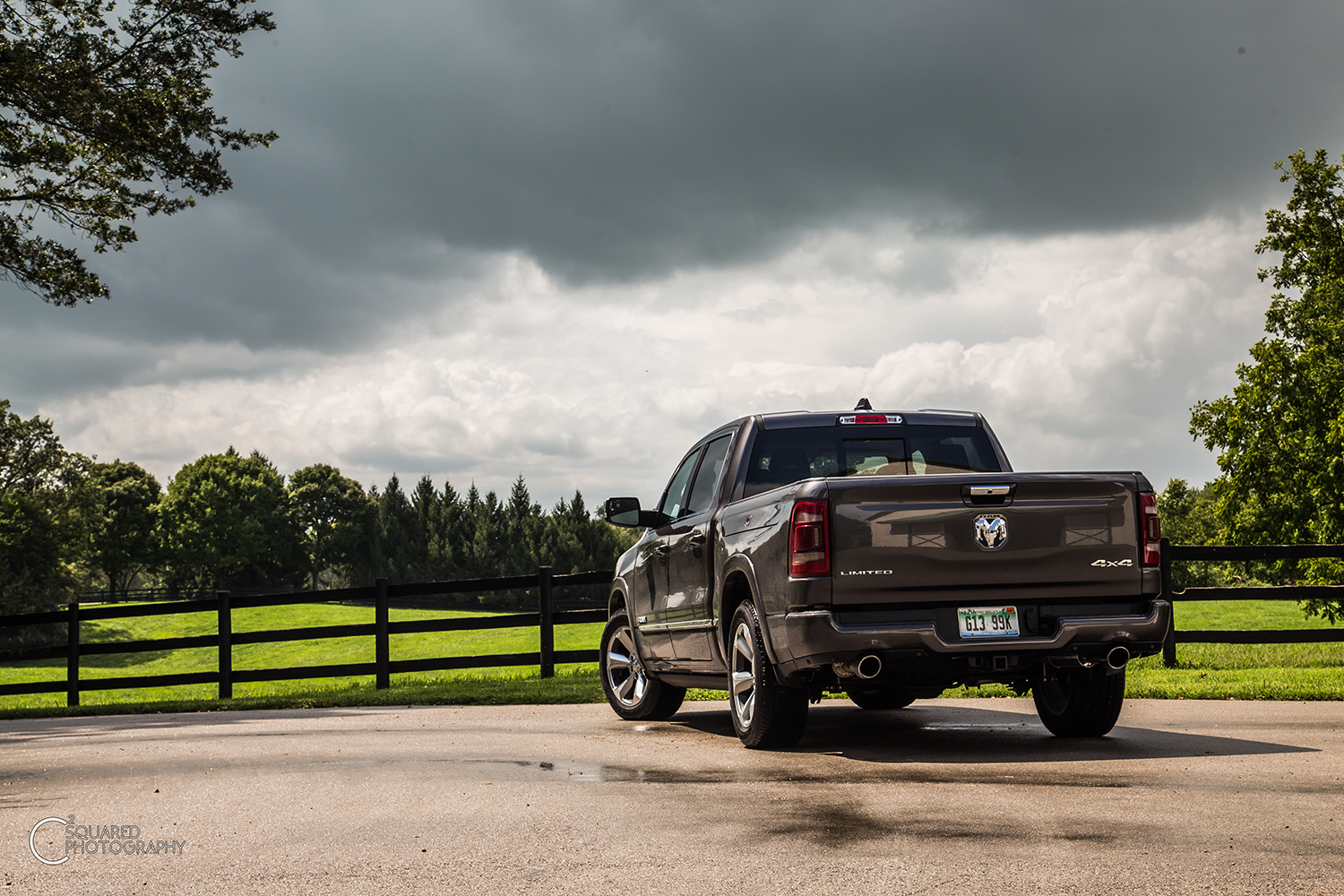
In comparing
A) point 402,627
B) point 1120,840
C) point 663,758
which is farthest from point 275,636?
point 1120,840

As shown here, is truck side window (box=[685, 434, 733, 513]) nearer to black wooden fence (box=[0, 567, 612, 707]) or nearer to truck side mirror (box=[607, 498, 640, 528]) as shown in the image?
truck side mirror (box=[607, 498, 640, 528])

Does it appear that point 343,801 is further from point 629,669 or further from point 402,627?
point 402,627

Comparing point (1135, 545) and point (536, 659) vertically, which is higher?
point (1135, 545)

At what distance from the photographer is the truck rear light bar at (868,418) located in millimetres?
7996

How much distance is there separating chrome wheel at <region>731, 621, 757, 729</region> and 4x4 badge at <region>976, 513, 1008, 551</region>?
146 cm

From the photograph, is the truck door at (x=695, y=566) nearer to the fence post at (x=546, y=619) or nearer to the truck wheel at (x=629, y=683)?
the truck wheel at (x=629, y=683)

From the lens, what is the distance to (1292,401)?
30.2 metres

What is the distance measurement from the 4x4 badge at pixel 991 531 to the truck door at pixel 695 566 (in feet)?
6.47

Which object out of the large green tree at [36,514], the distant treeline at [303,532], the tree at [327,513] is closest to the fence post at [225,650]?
the large green tree at [36,514]

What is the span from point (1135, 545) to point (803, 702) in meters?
2.12

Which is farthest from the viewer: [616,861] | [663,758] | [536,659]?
[536,659]

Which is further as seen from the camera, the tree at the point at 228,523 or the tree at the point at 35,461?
the tree at the point at 228,523

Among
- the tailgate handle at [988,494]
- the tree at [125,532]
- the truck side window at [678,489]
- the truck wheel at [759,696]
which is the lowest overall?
the truck wheel at [759,696]

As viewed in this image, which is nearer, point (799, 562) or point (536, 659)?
point (799, 562)
